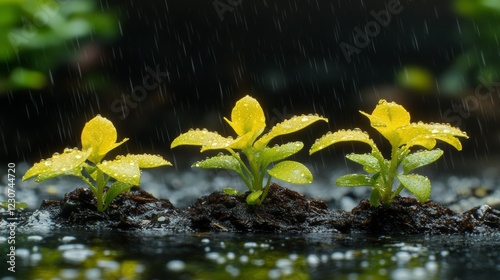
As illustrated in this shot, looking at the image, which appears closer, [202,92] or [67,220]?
[67,220]

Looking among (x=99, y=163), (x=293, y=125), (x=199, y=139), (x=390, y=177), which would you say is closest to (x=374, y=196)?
(x=390, y=177)

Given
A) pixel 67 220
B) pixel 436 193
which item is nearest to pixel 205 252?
pixel 67 220

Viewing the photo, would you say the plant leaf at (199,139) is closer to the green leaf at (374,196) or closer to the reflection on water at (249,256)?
the reflection on water at (249,256)

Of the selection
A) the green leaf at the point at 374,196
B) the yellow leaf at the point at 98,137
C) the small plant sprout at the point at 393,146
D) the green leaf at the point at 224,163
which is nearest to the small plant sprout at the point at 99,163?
the yellow leaf at the point at 98,137

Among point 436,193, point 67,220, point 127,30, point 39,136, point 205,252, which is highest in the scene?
point 127,30

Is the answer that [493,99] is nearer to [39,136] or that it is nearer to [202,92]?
[202,92]

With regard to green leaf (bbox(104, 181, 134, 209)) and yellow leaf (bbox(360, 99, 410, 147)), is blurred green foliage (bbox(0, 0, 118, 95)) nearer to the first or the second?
green leaf (bbox(104, 181, 134, 209))

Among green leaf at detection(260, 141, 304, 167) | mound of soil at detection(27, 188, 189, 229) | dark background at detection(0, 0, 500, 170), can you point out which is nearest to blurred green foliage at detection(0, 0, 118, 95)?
dark background at detection(0, 0, 500, 170)

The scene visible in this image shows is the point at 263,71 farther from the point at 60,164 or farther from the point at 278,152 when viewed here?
the point at 60,164
